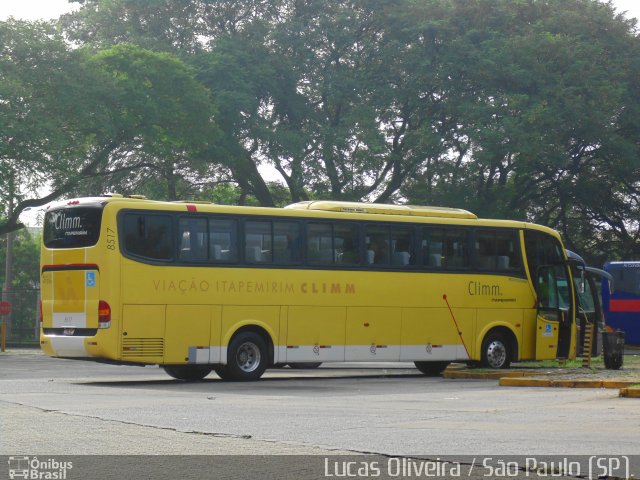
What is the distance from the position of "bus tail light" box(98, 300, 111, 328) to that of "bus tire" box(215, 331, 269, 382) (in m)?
2.60

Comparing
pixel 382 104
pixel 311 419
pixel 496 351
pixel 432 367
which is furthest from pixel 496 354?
pixel 382 104

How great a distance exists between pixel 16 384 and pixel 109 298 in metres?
2.21

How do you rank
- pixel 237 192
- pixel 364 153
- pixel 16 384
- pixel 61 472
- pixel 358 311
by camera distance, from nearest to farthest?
pixel 61 472, pixel 16 384, pixel 358 311, pixel 364 153, pixel 237 192

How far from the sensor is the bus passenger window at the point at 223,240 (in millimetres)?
23234

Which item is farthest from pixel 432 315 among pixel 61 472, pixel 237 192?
pixel 237 192

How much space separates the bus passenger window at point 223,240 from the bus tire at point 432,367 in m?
6.08

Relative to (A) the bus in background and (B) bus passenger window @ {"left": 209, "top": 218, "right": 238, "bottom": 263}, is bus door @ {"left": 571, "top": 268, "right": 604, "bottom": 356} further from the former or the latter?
(A) the bus in background

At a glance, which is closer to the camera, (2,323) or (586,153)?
(2,323)

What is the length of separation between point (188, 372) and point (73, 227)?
13.0 feet

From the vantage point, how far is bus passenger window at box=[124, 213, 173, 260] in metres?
22.2

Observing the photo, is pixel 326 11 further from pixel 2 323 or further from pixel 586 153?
pixel 2 323

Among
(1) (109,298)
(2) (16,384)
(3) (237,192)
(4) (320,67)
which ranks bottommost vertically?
(2) (16,384)

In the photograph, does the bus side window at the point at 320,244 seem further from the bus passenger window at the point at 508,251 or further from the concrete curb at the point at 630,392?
the concrete curb at the point at 630,392

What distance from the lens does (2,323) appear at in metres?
45.2
